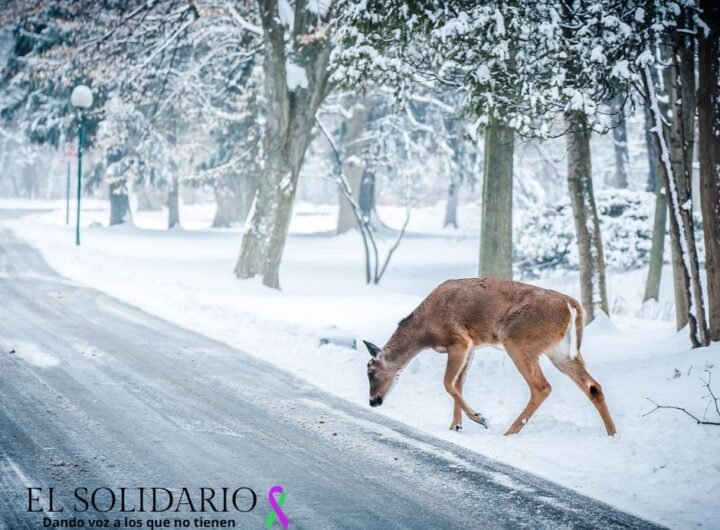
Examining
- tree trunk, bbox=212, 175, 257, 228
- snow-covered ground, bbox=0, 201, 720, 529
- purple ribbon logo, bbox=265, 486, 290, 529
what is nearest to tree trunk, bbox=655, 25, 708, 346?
snow-covered ground, bbox=0, 201, 720, 529

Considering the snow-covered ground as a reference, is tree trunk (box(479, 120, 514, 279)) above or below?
above

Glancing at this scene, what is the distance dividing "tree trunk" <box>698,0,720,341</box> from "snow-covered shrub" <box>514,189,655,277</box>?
522 inches

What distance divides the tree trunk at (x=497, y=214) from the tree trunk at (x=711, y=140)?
5.56 metres

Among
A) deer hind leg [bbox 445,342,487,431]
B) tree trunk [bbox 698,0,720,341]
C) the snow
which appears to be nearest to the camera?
deer hind leg [bbox 445,342,487,431]

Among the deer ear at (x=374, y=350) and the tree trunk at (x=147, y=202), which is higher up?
the tree trunk at (x=147, y=202)

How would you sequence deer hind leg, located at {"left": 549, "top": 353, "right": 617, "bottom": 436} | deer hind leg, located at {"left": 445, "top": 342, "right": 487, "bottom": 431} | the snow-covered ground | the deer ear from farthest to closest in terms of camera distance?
the deer ear → deer hind leg, located at {"left": 445, "top": 342, "right": 487, "bottom": 431} → deer hind leg, located at {"left": 549, "top": 353, "right": 617, "bottom": 436} → the snow-covered ground

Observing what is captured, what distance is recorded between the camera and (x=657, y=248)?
57.5 ft

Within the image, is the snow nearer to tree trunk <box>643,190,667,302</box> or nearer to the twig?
tree trunk <box>643,190,667,302</box>

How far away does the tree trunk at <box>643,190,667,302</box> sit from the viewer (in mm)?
17234

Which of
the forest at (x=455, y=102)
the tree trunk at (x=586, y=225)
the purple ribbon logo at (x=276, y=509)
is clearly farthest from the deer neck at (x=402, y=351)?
the tree trunk at (x=586, y=225)

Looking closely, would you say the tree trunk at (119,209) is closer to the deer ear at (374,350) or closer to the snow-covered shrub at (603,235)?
the snow-covered shrub at (603,235)

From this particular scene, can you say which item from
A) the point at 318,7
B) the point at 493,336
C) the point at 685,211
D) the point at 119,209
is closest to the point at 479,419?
the point at 493,336

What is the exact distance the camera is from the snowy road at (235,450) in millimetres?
5121

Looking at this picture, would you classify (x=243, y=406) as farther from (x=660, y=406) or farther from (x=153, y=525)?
(x=660, y=406)
